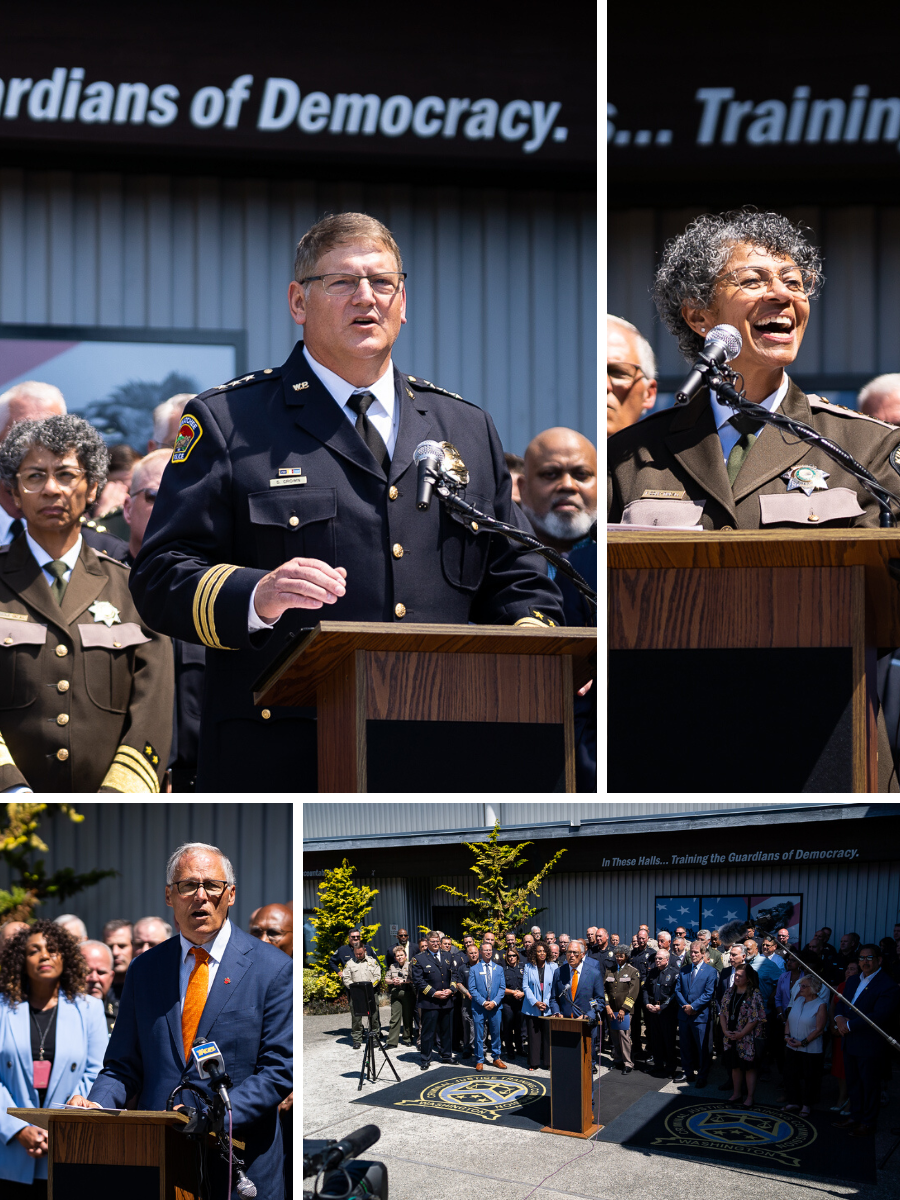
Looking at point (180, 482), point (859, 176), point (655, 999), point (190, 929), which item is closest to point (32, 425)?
point (180, 482)

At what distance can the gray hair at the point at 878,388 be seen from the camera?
382 cm

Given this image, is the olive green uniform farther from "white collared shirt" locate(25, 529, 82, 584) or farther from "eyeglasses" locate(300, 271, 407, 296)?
"eyeglasses" locate(300, 271, 407, 296)

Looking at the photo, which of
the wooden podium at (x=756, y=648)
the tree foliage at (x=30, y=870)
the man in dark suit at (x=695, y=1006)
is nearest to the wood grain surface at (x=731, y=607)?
the wooden podium at (x=756, y=648)

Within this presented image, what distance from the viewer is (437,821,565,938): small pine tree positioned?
2.87 metres

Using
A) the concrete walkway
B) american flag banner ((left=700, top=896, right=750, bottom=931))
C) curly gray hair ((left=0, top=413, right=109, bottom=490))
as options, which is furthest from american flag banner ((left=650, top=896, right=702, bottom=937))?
curly gray hair ((left=0, top=413, right=109, bottom=490))

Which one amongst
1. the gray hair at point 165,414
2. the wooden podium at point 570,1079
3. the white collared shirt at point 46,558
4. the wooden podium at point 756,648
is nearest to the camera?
the wooden podium at point 756,648

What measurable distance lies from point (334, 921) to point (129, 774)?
713 mm

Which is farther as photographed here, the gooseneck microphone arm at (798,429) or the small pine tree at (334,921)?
the small pine tree at (334,921)

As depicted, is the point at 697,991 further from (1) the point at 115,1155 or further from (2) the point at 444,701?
(1) the point at 115,1155

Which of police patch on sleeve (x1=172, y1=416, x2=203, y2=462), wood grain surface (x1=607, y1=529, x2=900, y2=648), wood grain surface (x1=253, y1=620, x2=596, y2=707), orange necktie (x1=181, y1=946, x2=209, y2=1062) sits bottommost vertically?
orange necktie (x1=181, y1=946, x2=209, y2=1062)

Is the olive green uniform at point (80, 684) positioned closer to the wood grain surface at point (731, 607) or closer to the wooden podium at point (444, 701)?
the wooden podium at point (444, 701)

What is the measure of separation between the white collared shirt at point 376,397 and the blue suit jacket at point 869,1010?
57.3 inches

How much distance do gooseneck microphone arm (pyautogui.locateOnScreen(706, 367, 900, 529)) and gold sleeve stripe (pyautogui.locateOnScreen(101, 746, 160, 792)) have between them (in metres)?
1.69

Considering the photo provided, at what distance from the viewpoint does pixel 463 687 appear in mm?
2395
